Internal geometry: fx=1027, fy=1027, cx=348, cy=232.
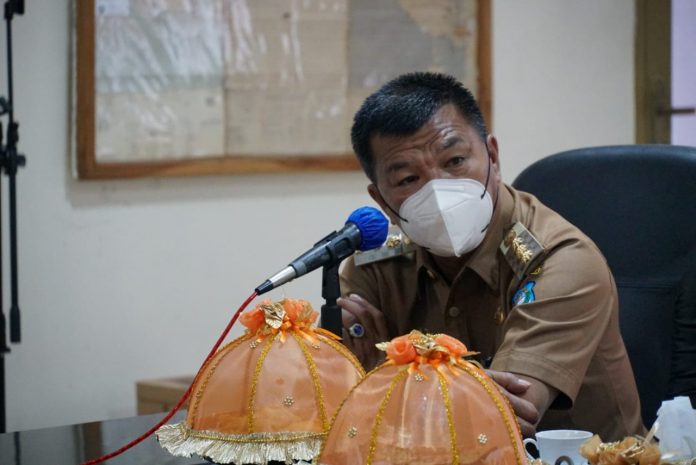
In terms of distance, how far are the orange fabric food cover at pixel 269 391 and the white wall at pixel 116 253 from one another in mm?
1707

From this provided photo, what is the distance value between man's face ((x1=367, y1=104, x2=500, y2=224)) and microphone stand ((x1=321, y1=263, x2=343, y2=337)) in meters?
0.38

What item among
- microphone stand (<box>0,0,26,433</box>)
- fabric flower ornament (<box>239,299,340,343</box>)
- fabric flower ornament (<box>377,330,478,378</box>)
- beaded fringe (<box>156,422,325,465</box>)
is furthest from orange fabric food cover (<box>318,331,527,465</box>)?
microphone stand (<box>0,0,26,433</box>)

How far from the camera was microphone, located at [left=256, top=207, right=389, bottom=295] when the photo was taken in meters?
1.30

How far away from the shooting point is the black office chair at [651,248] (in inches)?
70.7

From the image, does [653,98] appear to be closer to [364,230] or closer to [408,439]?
[364,230]

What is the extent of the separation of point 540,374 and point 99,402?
177cm

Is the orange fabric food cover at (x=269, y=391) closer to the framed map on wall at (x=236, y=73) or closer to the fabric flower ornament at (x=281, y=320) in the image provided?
the fabric flower ornament at (x=281, y=320)

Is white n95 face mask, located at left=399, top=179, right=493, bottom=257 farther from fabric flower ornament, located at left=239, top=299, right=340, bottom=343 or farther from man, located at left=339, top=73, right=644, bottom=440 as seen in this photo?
fabric flower ornament, located at left=239, top=299, right=340, bottom=343

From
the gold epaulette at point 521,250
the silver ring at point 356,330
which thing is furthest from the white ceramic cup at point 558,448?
the silver ring at point 356,330

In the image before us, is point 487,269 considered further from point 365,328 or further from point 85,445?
point 85,445

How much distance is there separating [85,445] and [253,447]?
360mm

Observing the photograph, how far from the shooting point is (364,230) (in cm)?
138

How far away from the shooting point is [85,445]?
144cm

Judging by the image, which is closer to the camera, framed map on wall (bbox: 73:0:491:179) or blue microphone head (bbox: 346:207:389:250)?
blue microphone head (bbox: 346:207:389:250)
